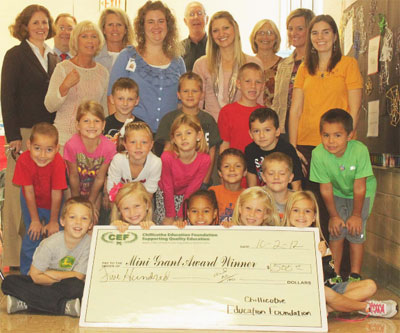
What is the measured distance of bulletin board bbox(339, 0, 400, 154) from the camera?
4.30m

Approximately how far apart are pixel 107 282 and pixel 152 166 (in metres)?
1.07

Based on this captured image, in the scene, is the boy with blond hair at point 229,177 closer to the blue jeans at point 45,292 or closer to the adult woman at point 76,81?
the blue jeans at point 45,292

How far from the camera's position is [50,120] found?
4.70 metres

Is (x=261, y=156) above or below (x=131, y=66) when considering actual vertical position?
below

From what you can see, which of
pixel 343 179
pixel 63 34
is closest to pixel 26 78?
pixel 63 34

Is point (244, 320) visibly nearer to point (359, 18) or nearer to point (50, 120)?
point (50, 120)

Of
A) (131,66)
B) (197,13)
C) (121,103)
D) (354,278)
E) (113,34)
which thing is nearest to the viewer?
(354,278)

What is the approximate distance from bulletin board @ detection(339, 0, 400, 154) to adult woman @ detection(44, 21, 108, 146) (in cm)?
221

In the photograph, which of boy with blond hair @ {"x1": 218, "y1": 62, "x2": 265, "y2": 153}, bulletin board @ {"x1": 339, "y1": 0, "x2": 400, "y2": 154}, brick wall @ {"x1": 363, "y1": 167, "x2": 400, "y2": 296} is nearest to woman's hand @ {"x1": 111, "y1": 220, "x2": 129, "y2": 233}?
boy with blond hair @ {"x1": 218, "y1": 62, "x2": 265, "y2": 153}

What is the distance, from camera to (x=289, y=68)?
4777mm

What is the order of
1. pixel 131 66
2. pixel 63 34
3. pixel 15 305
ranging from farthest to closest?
1. pixel 63 34
2. pixel 131 66
3. pixel 15 305

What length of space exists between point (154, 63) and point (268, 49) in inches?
42.8

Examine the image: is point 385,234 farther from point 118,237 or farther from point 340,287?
point 118,237

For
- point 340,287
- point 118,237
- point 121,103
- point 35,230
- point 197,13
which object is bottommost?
point 340,287
